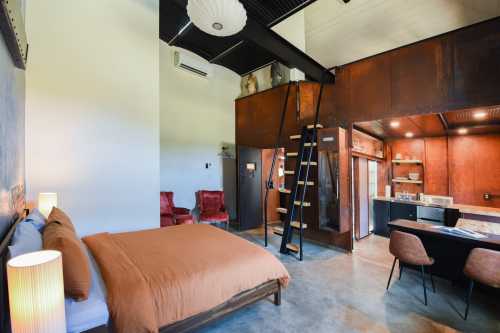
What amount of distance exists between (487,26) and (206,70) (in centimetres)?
487

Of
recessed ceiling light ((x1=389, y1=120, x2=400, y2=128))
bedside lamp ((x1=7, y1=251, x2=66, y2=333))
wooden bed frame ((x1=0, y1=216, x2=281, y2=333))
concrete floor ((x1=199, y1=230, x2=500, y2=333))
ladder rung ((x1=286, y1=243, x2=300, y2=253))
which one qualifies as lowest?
concrete floor ((x1=199, y1=230, x2=500, y2=333))

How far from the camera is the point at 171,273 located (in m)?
1.69

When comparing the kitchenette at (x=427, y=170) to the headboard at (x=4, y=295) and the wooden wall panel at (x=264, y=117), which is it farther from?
the headboard at (x=4, y=295)

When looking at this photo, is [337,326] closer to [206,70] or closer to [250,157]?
[250,157]

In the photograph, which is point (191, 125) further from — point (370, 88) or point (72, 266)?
point (72, 266)

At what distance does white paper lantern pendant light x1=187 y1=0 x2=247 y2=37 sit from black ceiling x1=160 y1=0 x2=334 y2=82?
0.64m

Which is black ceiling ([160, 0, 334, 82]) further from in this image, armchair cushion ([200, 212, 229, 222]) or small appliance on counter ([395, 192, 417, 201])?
armchair cushion ([200, 212, 229, 222])

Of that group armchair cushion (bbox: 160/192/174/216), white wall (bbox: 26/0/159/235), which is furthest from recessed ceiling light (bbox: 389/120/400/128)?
armchair cushion (bbox: 160/192/174/216)

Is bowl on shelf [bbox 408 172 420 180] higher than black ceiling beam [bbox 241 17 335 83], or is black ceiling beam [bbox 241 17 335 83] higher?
black ceiling beam [bbox 241 17 335 83]

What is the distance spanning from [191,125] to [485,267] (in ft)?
17.2

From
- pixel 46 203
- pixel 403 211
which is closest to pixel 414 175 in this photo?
pixel 403 211

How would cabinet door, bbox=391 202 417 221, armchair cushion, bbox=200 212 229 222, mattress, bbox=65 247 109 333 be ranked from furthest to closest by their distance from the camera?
armchair cushion, bbox=200 212 229 222, cabinet door, bbox=391 202 417 221, mattress, bbox=65 247 109 333

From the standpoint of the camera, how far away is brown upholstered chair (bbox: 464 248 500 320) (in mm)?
1983

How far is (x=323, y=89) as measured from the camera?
4352mm
